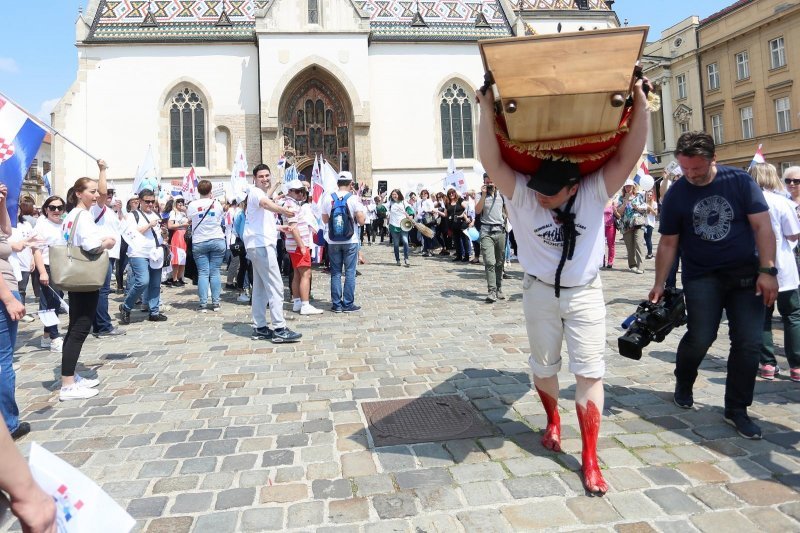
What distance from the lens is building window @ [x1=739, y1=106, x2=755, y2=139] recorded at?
32281mm

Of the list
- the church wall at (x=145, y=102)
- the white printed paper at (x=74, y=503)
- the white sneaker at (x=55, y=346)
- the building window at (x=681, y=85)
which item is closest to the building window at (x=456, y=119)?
the church wall at (x=145, y=102)

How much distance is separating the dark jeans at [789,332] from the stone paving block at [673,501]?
96.8 inches

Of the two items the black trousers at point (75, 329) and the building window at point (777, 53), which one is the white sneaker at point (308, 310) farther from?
the building window at point (777, 53)

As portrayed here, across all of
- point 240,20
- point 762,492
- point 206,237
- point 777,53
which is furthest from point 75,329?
point 777,53

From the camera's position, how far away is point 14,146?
154 inches

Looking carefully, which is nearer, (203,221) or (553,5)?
(203,221)

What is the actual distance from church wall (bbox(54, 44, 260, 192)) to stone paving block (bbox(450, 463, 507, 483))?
83.8ft

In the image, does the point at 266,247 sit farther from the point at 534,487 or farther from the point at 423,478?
the point at 534,487

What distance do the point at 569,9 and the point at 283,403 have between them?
36.1 meters

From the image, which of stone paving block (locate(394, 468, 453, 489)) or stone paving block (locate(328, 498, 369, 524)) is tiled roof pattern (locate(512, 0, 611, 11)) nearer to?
stone paving block (locate(394, 468, 453, 489))

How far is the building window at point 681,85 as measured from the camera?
121 feet

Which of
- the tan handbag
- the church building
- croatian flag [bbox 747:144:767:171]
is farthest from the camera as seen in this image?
the church building

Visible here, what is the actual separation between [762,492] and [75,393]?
4.86m

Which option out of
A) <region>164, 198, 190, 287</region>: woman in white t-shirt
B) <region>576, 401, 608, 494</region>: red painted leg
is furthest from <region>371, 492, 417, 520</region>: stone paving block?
<region>164, 198, 190, 287</region>: woman in white t-shirt
